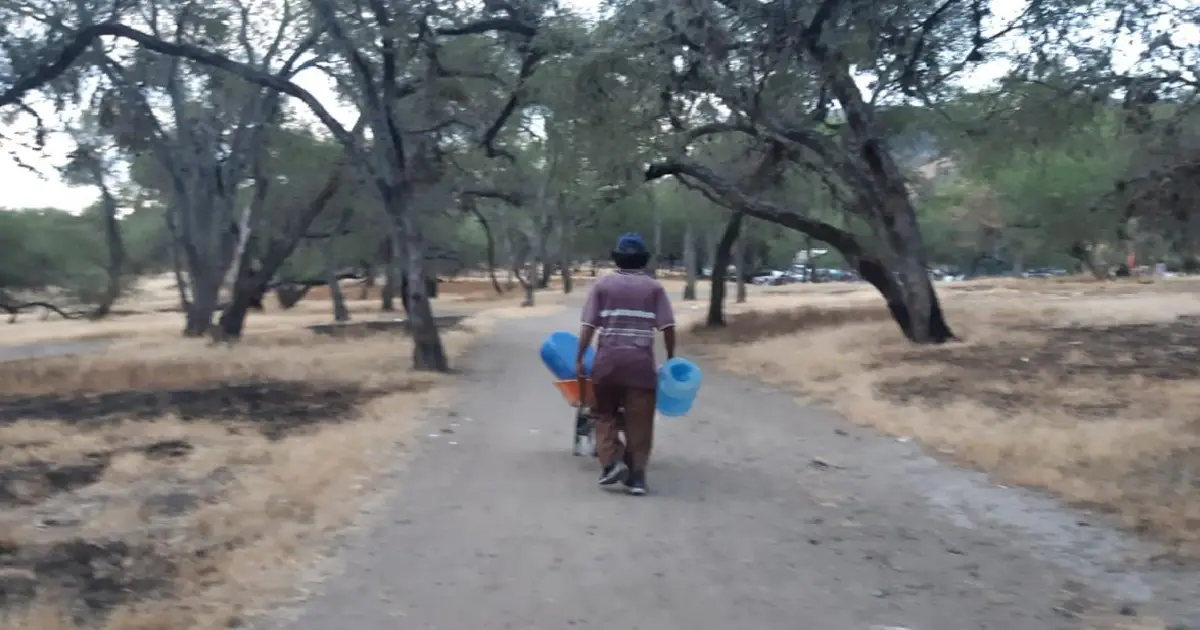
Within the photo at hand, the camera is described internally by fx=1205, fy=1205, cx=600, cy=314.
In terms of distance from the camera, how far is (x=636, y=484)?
340 inches

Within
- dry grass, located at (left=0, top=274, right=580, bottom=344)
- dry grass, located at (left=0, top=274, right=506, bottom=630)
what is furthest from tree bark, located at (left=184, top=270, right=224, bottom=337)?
dry grass, located at (left=0, top=274, right=506, bottom=630)

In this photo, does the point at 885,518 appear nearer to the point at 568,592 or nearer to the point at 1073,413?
the point at 568,592

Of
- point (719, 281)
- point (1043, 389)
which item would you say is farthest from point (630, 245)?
point (719, 281)

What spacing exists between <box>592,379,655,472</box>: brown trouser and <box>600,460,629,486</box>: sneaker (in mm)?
34

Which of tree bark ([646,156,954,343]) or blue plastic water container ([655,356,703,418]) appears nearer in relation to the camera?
blue plastic water container ([655,356,703,418])

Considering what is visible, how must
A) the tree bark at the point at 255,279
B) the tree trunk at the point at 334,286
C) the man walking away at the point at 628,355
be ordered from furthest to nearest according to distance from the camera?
1. the tree trunk at the point at 334,286
2. the tree bark at the point at 255,279
3. the man walking away at the point at 628,355

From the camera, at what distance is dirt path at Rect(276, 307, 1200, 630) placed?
19.1 feet

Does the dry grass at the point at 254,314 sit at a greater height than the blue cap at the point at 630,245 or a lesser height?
lesser

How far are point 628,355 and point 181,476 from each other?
12.9 ft

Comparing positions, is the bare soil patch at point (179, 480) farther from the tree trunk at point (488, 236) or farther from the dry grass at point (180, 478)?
the tree trunk at point (488, 236)

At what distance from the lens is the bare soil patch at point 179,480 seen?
20.4ft

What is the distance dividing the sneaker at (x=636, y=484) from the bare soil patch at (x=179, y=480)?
6.40 feet

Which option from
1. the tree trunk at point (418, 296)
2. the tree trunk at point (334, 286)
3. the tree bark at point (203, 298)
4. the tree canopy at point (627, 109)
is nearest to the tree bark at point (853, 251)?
the tree canopy at point (627, 109)

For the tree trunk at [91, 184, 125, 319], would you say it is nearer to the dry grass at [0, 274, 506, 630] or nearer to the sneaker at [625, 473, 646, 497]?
the dry grass at [0, 274, 506, 630]
